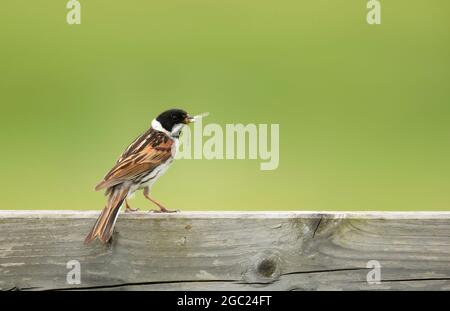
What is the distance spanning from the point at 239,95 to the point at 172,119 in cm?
986

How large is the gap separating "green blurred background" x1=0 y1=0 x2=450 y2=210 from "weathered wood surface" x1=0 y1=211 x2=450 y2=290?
5.95 metres

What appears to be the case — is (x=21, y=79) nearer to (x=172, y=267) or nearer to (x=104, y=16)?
(x=104, y=16)

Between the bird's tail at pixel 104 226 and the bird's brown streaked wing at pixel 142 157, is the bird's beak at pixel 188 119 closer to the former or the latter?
the bird's brown streaked wing at pixel 142 157

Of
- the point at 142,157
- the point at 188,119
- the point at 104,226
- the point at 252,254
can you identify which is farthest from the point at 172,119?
the point at 252,254

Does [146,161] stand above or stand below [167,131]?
below

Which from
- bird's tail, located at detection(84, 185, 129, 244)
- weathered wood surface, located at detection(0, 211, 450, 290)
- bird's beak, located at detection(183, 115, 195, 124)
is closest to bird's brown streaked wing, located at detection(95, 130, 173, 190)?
bird's beak, located at detection(183, 115, 195, 124)

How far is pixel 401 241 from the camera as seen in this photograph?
4496 mm

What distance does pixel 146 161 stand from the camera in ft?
20.2

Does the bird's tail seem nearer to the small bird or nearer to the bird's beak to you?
the small bird

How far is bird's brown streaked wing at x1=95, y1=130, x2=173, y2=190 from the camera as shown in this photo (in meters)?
5.71

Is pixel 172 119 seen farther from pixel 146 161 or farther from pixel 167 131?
pixel 146 161

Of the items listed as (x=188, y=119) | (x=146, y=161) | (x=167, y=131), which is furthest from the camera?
(x=188, y=119)

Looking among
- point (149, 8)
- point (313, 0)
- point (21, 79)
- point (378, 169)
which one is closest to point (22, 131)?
point (21, 79)

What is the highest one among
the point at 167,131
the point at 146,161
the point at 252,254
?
the point at 167,131
